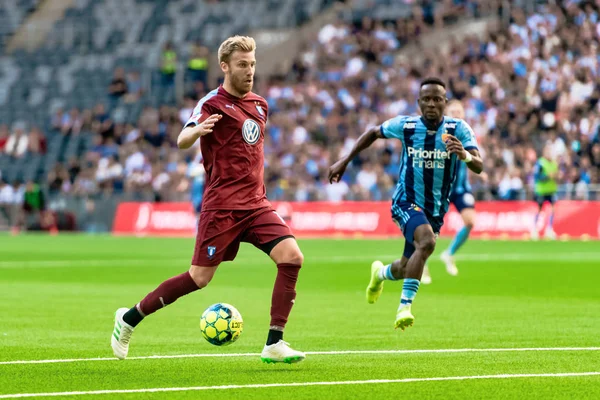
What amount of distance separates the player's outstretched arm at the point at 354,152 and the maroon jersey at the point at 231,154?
2037 millimetres

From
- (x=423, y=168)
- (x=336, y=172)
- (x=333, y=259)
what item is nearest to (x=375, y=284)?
(x=423, y=168)

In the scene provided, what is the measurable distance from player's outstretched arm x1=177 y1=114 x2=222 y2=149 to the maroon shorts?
655 millimetres

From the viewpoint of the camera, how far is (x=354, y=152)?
1185cm

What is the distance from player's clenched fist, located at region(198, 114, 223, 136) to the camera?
866cm

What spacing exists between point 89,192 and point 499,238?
16.0 m

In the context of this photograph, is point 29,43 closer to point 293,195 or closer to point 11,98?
point 11,98

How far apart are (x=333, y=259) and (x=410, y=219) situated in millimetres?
12641

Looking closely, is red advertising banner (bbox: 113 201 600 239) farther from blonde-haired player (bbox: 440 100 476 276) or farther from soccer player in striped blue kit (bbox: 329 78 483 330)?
soccer player in striped blue kit (bbox: 329 78 483 330)

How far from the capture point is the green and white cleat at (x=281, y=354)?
870 centimetres

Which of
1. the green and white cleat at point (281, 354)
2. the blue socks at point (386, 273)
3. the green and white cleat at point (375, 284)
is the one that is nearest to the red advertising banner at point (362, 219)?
the green and white cleat at point (375, 284)

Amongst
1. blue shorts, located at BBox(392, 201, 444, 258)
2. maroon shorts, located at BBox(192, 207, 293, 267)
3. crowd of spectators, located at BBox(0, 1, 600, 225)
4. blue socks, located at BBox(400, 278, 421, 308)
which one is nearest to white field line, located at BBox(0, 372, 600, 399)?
maroon shorts, located at BBox(192, 207, 293, 267)

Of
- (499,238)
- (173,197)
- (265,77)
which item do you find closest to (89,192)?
(173,197)

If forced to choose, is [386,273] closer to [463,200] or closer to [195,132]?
[195,132]

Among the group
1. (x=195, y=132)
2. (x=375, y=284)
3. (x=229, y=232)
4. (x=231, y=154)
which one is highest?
(x=195, y=132)
